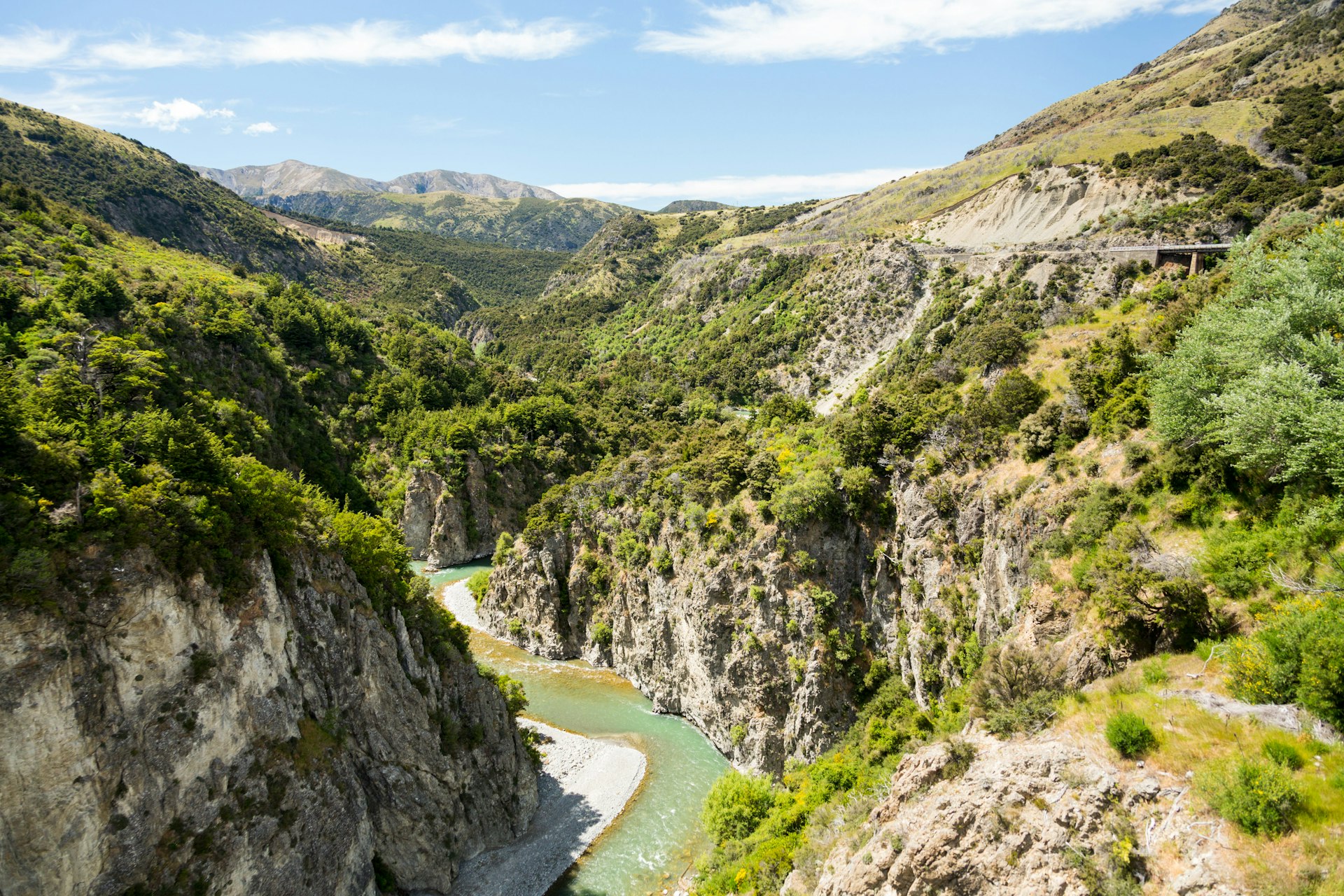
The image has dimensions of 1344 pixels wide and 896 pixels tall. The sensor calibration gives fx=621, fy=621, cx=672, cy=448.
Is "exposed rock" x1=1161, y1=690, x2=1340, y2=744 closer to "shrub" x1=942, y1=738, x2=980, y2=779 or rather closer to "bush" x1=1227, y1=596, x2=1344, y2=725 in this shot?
"bush" x1=1227, y1=596, x2=1344, y2=725

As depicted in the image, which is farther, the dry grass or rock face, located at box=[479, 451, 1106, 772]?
rock face, located at box=[479, 451, 1106, 772]

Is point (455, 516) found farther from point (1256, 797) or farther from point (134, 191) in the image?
point (134, 191)

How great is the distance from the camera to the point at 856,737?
33344 mm

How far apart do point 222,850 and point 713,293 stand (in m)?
110

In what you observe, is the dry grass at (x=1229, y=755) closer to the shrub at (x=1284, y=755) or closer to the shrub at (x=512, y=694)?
the shrub at (x=1284, y=755)

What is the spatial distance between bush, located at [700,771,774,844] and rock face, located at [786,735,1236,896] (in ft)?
36.7

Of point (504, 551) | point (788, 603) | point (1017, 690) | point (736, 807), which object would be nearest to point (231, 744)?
point (736, 807)

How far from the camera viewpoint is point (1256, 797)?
12367 millimetres

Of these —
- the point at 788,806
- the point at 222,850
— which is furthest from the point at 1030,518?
the point at 222,850

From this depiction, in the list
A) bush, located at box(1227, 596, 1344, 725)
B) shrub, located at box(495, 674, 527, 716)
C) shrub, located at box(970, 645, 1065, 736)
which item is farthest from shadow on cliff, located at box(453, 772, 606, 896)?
bush, located at box(1227, 596, 1344, 725)

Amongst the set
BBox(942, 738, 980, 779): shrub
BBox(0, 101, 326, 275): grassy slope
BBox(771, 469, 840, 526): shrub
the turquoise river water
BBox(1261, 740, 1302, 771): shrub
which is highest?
BBox(0, 101, 326, 275): grassy slope

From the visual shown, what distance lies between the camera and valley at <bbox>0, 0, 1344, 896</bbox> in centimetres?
1609

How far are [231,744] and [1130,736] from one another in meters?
28.7

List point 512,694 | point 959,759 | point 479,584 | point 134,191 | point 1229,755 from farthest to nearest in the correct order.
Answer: point 134,191 → point 479,584 → point 512,694 → point 959,759 → point 1229,755
